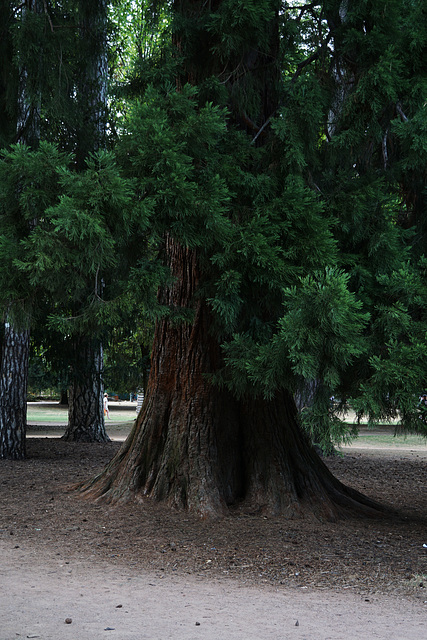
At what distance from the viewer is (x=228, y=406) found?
8688mm

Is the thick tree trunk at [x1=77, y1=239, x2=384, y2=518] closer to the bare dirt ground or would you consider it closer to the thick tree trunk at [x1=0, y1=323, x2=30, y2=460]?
the bare dirt ground

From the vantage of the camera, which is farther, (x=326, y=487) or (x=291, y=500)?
(x=326, y=487)

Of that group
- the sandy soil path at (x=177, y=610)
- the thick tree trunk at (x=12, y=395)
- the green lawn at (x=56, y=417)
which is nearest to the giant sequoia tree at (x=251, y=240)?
the sandy soil path at (x=177, y=610)

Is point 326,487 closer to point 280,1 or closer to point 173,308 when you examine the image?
point 173,308

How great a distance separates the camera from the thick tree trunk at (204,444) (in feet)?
27.3

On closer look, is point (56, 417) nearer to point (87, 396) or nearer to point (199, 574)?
point (87, 396)

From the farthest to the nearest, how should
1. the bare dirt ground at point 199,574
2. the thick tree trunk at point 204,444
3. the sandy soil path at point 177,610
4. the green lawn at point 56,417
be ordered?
the green lawn at point 56,417 → the thick tree trunk at point 204,444 → the bare dirt ground at point 199,574 → the sandy soil path at point 177,610

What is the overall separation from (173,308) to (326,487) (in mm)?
3236

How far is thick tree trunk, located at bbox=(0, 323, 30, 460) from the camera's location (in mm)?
13477

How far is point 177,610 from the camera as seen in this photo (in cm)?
525

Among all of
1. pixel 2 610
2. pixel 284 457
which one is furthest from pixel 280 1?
pixel 2 610

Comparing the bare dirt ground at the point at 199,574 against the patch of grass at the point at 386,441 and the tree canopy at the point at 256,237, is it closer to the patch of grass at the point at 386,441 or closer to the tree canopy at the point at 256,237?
the tree canopy at the point at 256,237

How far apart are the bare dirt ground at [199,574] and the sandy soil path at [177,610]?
13 mm

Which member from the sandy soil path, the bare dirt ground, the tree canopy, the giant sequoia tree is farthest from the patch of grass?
the sandy soil path
